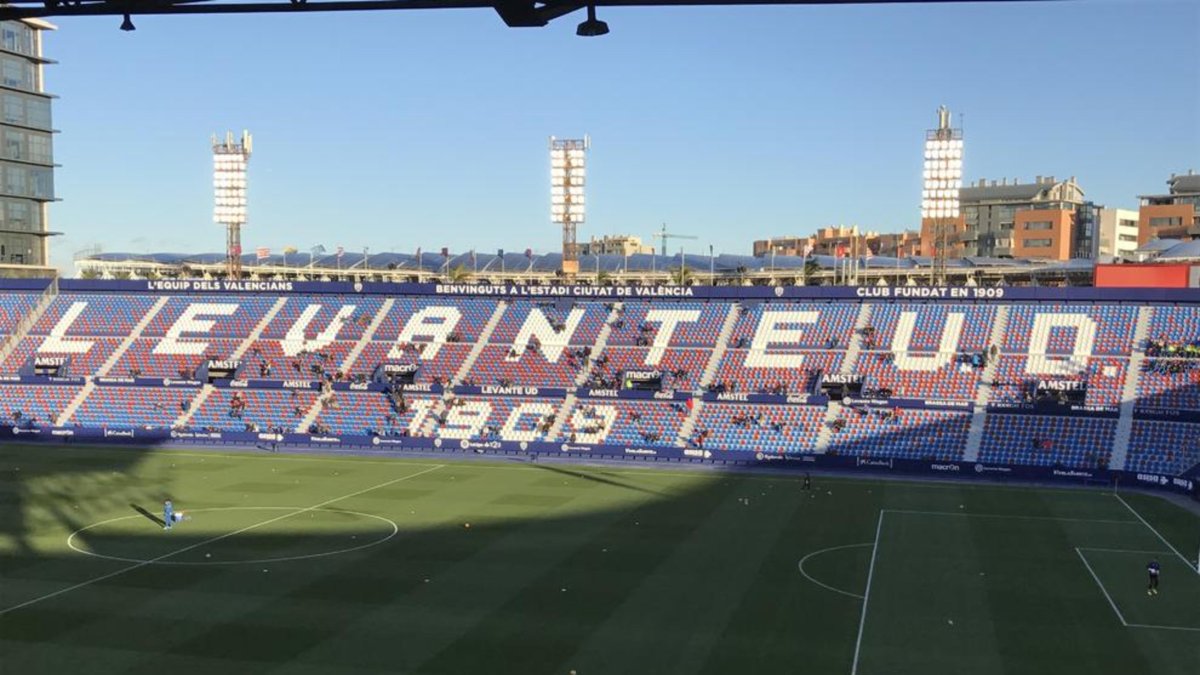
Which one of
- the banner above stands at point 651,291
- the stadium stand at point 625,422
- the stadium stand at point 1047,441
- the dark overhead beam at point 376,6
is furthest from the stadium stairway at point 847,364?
the dark overhead beam at point 376,6

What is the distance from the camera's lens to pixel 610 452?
60938 mm

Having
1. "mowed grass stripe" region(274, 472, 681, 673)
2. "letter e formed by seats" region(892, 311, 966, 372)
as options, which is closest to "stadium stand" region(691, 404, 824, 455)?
"letter e formed by seats" region(892, 311, 966, 372)

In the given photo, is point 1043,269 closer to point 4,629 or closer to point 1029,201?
point 1029,201

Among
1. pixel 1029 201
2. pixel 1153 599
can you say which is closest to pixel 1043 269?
pixel 1029 201

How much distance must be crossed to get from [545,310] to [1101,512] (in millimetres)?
41879

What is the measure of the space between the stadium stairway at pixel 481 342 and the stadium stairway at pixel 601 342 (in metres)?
7.82

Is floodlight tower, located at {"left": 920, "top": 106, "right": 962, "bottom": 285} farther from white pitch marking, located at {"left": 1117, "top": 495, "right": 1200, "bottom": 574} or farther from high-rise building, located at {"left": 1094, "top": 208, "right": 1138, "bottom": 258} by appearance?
high-rise building, located at {"left": 1094, "top": 208, "right": 1138, "bottom": 258}

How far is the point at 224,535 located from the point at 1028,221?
13910 cm

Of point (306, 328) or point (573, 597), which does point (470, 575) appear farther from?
point (306, 328)

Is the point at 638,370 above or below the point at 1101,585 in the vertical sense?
above

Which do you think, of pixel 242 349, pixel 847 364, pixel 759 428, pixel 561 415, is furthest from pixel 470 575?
pixel 242 349

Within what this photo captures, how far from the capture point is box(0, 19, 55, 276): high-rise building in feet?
295

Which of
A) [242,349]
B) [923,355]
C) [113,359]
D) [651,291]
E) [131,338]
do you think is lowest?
[113,359]

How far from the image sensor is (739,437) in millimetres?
60875
